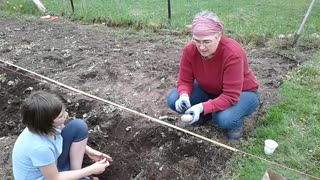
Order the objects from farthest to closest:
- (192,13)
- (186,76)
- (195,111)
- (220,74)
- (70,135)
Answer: (192,13), (186,76), (220,74), (195,111), (70,135)

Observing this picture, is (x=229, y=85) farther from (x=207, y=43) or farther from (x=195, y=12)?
(x=195, y=12)

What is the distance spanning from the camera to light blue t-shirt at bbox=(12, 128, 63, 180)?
201cm

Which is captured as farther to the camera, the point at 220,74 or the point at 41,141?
the point at 220,74

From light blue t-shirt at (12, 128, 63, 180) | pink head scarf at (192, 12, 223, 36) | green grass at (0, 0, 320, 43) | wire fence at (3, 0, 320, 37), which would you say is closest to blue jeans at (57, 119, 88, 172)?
light blue t-shirt at (12, 128, 63, 180)

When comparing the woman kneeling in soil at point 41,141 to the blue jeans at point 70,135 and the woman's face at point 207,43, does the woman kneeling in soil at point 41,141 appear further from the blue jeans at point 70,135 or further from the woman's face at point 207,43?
the woman's face at point 207,43

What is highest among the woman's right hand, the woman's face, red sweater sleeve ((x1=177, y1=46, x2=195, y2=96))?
the woman's face

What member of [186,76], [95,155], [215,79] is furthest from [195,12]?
[95,155]

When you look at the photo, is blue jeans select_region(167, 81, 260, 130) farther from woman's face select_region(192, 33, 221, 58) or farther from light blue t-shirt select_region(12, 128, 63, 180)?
light blue t-shirt select_region(12, 128, 63, 180)

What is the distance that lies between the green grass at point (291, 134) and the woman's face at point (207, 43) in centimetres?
84

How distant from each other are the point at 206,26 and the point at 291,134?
1.21m

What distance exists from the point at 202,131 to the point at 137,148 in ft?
1.91

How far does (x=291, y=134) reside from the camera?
9.72 feet

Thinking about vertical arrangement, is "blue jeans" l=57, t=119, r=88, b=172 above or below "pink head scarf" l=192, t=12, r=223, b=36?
below

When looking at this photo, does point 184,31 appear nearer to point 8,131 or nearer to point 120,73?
point 120,73
